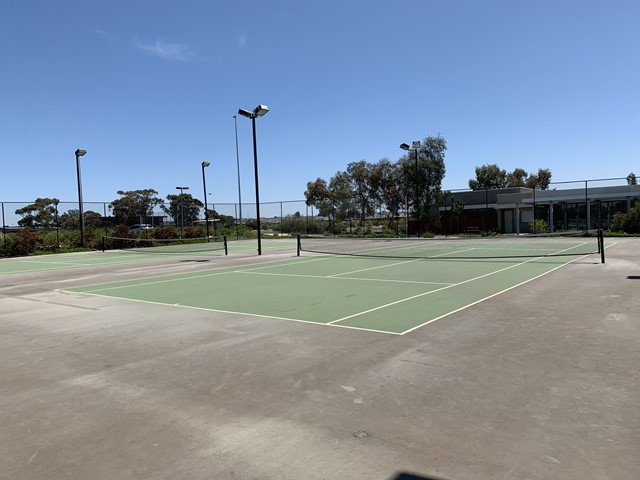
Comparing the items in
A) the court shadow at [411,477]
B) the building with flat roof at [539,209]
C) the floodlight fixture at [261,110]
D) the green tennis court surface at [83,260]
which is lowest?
the court shadow at [411,477]

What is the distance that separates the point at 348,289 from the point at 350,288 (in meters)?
0.16

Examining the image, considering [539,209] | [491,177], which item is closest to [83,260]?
[539,209]

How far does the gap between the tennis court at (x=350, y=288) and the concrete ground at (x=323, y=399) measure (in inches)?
31.6

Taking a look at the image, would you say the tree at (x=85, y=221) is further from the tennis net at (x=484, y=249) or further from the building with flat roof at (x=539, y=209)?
the building with flat roof at (x=539, y=209)

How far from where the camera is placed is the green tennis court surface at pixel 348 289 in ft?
26.7

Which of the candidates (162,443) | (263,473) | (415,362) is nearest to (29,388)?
(162,443)

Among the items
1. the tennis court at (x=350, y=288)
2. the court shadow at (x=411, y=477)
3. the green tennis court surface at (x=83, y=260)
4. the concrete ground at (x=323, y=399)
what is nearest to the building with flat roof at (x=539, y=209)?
the green tennis court surface at (x=83, y=260)

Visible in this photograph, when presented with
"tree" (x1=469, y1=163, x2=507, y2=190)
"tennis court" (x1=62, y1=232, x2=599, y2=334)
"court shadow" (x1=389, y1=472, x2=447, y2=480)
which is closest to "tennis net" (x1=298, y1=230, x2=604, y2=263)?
"tennis court" (x1=62, y1=232, x2=599, y2=334)

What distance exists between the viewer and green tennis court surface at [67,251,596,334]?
26.7 ft

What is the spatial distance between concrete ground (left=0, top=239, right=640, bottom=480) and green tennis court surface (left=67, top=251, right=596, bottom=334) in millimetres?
797

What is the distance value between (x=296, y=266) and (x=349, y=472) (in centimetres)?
1409

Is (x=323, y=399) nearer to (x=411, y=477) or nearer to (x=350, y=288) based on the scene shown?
(x=411, y=477)

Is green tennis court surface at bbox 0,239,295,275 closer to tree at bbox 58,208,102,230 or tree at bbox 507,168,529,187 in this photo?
tree at bbox 58,208,102,230

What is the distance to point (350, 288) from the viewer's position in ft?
36.7
